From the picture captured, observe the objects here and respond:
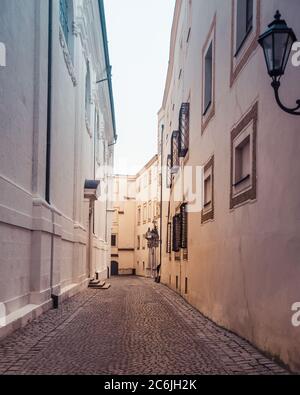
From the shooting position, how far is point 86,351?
7.42 metres

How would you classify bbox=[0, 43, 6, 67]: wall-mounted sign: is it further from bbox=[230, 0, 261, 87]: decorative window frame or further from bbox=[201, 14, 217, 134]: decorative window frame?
bbox=[201, 14, 217, 134]: decorative window frame

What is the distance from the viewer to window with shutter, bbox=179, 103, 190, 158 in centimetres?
1719

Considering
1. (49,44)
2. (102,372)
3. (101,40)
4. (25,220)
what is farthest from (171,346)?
(101,40)

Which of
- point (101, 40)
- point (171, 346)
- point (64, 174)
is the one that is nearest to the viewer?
point (171, 346)

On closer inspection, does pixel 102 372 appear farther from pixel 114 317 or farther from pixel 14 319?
pixel 114 317

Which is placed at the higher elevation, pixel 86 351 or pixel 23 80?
pixel 23 80

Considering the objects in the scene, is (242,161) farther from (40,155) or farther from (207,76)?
(207,76)

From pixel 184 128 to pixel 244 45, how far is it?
8.71 metres

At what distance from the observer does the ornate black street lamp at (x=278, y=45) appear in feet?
18.7

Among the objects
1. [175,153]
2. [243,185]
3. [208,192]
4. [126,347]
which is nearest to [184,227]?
[208,192]

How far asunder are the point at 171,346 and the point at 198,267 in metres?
5.83

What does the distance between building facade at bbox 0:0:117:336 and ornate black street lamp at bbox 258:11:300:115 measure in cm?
417

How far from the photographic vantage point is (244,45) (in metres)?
8.93

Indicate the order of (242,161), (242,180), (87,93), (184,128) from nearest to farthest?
(242,180) < (242,161) < (184,128) < (87,93)
